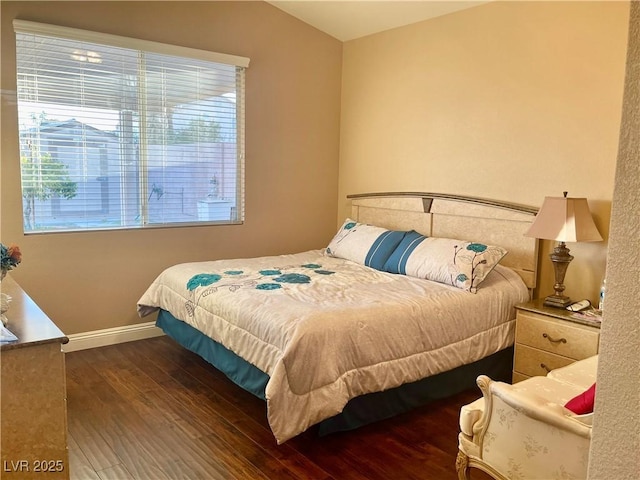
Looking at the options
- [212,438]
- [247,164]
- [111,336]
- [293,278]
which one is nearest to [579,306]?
[293,278]

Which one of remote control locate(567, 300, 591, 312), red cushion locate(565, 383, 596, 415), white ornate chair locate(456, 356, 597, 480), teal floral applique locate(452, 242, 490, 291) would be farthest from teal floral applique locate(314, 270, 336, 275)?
red cushion locate(565, 383, 596, 415)

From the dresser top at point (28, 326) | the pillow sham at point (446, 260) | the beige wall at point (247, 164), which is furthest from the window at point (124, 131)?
the dresser top at point (28, 326)

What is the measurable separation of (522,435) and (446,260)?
1730 mm

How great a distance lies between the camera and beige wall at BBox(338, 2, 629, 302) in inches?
123

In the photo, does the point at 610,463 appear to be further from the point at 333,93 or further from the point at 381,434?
the point at 333,93

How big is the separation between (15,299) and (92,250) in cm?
175

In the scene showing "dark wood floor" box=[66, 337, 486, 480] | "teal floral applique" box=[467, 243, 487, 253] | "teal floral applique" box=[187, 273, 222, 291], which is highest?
"teal floral applique" box=[467, 243, 487, 253]

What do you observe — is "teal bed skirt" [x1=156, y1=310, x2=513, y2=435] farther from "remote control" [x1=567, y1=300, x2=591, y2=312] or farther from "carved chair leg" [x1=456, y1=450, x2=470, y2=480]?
"carved chair leg" [x1=456, y1=450, x2=470, y2=480]

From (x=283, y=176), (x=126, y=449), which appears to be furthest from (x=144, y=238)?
(x=126, y=449)

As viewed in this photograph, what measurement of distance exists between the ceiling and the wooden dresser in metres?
3.47

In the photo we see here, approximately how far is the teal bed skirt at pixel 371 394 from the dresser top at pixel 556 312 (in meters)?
0.38

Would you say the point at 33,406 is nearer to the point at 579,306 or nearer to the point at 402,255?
the point at 402,255

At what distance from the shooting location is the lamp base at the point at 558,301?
122 inches

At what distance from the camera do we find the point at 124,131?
3.83 metres
